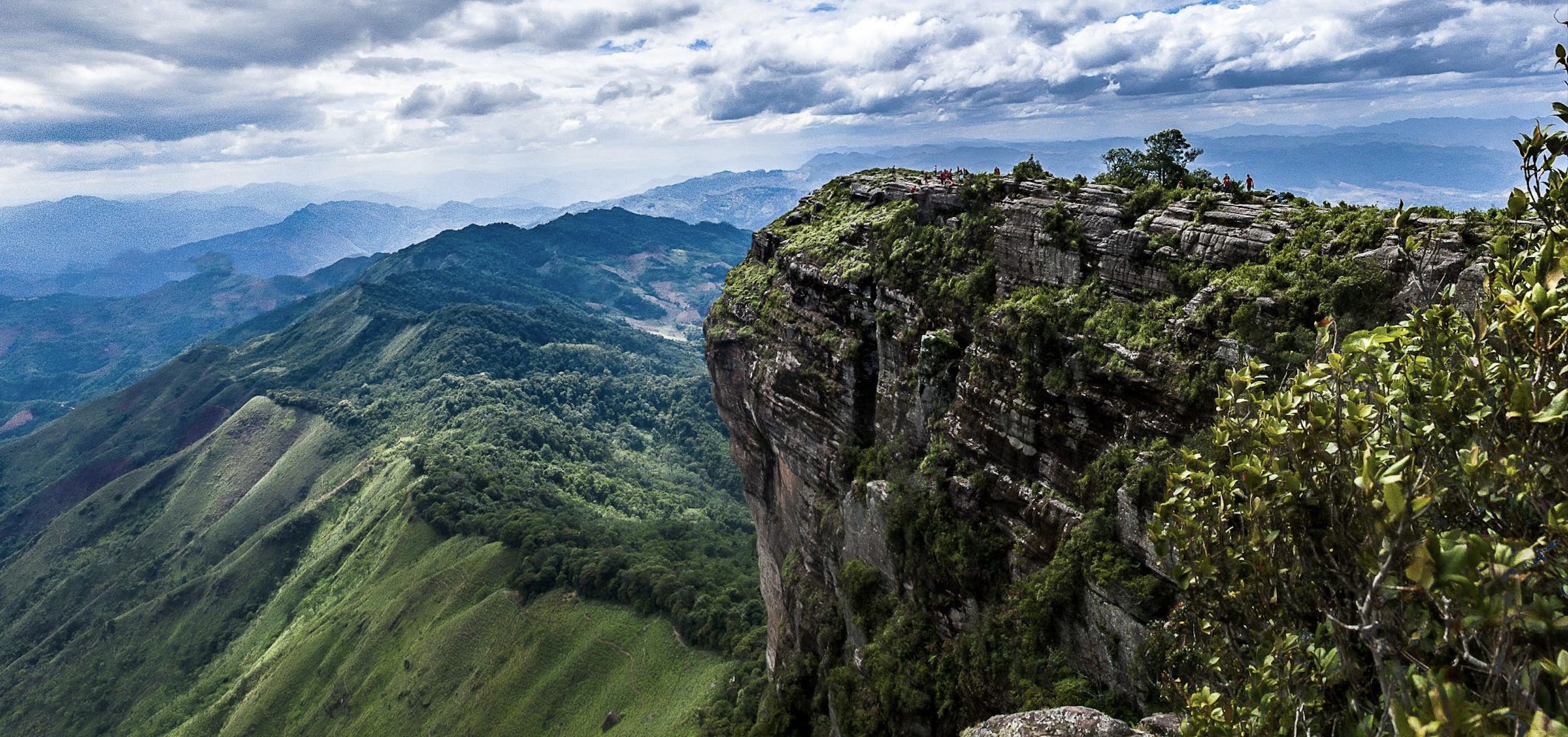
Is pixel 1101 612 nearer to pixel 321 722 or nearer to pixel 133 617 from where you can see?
pixel 321 722

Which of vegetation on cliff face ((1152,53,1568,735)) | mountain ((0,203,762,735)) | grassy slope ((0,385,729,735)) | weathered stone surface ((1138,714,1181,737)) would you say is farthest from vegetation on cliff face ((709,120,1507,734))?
A: grassy slope ((0,385,729,735))

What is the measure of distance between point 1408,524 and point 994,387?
23.5 meters

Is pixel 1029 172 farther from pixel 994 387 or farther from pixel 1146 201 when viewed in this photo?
pixel 994 387

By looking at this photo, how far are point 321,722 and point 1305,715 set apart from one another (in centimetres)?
11497

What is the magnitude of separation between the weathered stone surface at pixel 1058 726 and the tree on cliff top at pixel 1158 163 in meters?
22.3

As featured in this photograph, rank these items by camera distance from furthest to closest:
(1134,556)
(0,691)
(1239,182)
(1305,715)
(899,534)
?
(0,691)
(899,534)
(1239,182)
(1134,556)
(1305,715)

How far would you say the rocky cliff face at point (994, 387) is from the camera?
22.4 m

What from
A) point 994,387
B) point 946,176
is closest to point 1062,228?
point 994,387

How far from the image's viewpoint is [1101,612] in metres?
23.4

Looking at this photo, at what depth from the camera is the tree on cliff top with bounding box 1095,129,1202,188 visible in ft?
101

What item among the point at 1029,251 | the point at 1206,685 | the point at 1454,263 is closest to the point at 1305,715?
the point at 1206,685

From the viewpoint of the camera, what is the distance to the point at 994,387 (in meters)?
29.1

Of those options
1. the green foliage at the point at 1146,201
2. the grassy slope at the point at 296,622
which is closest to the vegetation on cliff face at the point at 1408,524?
the green foliage at the point at 1146,201

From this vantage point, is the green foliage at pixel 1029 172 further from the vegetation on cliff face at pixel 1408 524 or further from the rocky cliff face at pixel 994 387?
the vegetation on cliff face at pixel 1408 524
